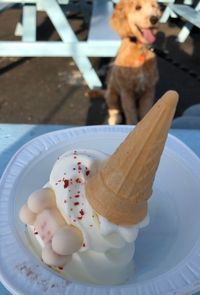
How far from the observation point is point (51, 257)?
1.76ft

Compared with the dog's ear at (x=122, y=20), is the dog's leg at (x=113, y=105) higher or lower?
lower

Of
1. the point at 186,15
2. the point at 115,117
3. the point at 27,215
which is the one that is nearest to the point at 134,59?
the point at 115,117

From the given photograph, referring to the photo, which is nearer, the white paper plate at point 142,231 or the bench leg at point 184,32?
the white paper plate at point 142,231

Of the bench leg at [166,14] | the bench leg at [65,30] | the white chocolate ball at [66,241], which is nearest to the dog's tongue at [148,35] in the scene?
the bench leg at [65,30]

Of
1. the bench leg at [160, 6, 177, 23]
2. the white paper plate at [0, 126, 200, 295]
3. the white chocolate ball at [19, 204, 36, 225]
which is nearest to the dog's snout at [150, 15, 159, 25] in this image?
the white paper plate at [0, 126, 200, 295]

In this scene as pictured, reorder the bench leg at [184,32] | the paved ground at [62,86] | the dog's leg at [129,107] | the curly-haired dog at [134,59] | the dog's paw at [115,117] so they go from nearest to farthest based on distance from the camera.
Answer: the curly-haired dog at [134,59] < the dog's leg at [129,107] < the dog's paw at [115,117] < the paved ground at [62,86] < the bench leg at [184,32]

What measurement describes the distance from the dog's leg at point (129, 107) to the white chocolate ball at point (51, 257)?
1313 mm

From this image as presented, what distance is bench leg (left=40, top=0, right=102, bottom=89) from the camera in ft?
6.99

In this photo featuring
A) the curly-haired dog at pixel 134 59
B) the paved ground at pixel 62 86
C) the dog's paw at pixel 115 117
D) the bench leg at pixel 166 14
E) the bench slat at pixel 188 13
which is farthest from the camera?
the bench leg at pixel 166 14

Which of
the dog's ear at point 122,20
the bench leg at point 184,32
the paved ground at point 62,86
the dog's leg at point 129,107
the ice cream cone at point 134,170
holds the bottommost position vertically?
the paved ground at point 62,86

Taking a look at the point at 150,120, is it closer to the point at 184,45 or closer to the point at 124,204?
the point at 124,204

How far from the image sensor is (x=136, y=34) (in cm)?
168

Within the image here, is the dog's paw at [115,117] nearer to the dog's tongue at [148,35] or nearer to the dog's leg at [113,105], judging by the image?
the dog's leg at [113,105]

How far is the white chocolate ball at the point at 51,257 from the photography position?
0.54m
